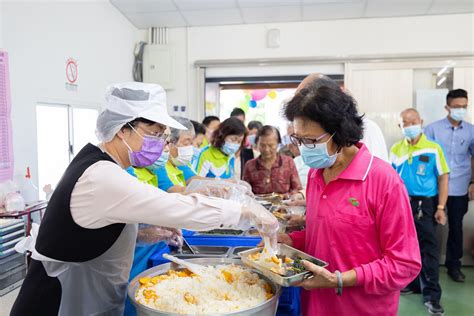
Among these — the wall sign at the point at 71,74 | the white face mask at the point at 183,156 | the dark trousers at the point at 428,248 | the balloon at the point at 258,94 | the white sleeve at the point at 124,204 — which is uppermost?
the balloon at the point at 258,94

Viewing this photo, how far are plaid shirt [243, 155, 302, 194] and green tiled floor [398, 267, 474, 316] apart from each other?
1.29 metres

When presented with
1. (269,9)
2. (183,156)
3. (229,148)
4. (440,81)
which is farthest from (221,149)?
(440,81)

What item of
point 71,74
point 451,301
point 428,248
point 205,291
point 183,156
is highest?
point 71,74

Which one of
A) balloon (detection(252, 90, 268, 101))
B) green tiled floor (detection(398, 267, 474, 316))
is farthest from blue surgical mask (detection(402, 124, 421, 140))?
balloon (detection(252, 90, 268, 101))

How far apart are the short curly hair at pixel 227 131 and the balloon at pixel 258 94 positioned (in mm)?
2778

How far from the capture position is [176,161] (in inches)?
111

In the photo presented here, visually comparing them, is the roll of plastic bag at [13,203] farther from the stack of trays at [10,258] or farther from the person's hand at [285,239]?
the person's hand at [285,239]

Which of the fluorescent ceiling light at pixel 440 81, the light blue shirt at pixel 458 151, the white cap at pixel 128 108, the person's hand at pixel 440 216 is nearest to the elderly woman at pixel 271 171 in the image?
the person's hand at pixel 440 216

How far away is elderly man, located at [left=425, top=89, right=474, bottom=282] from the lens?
3.56 meters

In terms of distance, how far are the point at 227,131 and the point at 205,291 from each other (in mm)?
2234

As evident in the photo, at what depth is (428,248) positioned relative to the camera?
10.0 feet

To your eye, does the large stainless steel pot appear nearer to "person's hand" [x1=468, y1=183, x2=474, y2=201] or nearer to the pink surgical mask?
the pink surgical mask

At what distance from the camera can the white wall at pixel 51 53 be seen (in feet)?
9.51

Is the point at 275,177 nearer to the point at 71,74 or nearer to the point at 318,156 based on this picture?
the point at 318,156
